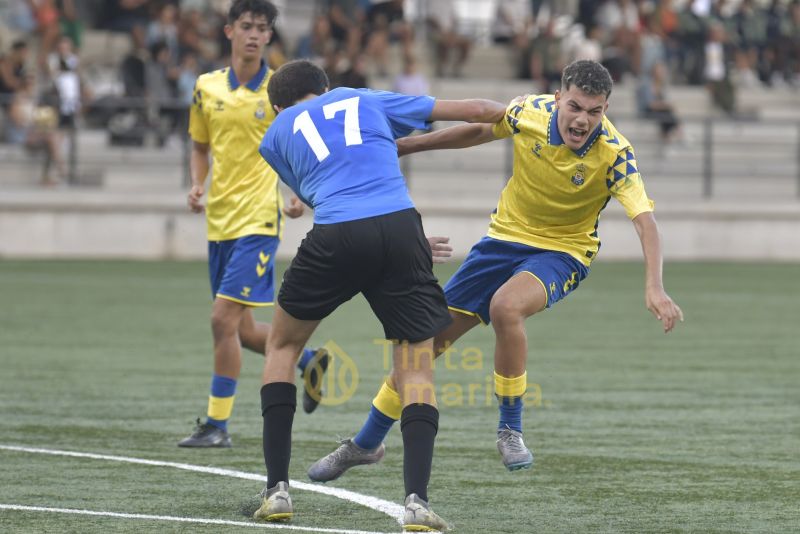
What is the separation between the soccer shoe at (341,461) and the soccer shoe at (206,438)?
131cm

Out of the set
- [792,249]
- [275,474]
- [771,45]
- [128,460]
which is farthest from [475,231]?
[275,474]

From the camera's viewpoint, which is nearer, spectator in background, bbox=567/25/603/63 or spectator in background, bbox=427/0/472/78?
spectator in background, bbox=567/25/603/63

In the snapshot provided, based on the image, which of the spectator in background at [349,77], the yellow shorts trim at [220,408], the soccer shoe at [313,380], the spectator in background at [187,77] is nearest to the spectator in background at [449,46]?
the spectator in background at [349,77]

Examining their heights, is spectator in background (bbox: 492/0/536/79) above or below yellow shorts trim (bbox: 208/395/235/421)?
above

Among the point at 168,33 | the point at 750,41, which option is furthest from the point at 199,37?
the point at 750,41

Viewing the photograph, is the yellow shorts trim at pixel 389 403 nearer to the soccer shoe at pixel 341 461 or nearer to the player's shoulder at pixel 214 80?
the soccer shoe at pixel 341 461

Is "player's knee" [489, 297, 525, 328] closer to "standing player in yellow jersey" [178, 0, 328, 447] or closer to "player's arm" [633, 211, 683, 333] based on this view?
"player's arm" [633, 211, 683, 333]

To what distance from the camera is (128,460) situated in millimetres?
7918

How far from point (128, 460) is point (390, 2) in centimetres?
2019

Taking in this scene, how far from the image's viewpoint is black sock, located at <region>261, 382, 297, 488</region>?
6387 mm

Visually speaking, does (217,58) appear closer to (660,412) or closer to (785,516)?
(660,412)

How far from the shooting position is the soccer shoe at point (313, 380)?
30.1 ft

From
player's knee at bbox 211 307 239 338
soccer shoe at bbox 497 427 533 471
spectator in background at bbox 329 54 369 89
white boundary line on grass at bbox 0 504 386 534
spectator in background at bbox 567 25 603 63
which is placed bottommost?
white boundary line on grass at bbox 0 504 386 534

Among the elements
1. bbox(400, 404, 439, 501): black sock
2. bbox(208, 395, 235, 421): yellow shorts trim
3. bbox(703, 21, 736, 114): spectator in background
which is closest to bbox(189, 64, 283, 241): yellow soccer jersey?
bbox(208, 395, 235, 421): yellow shorts trim
